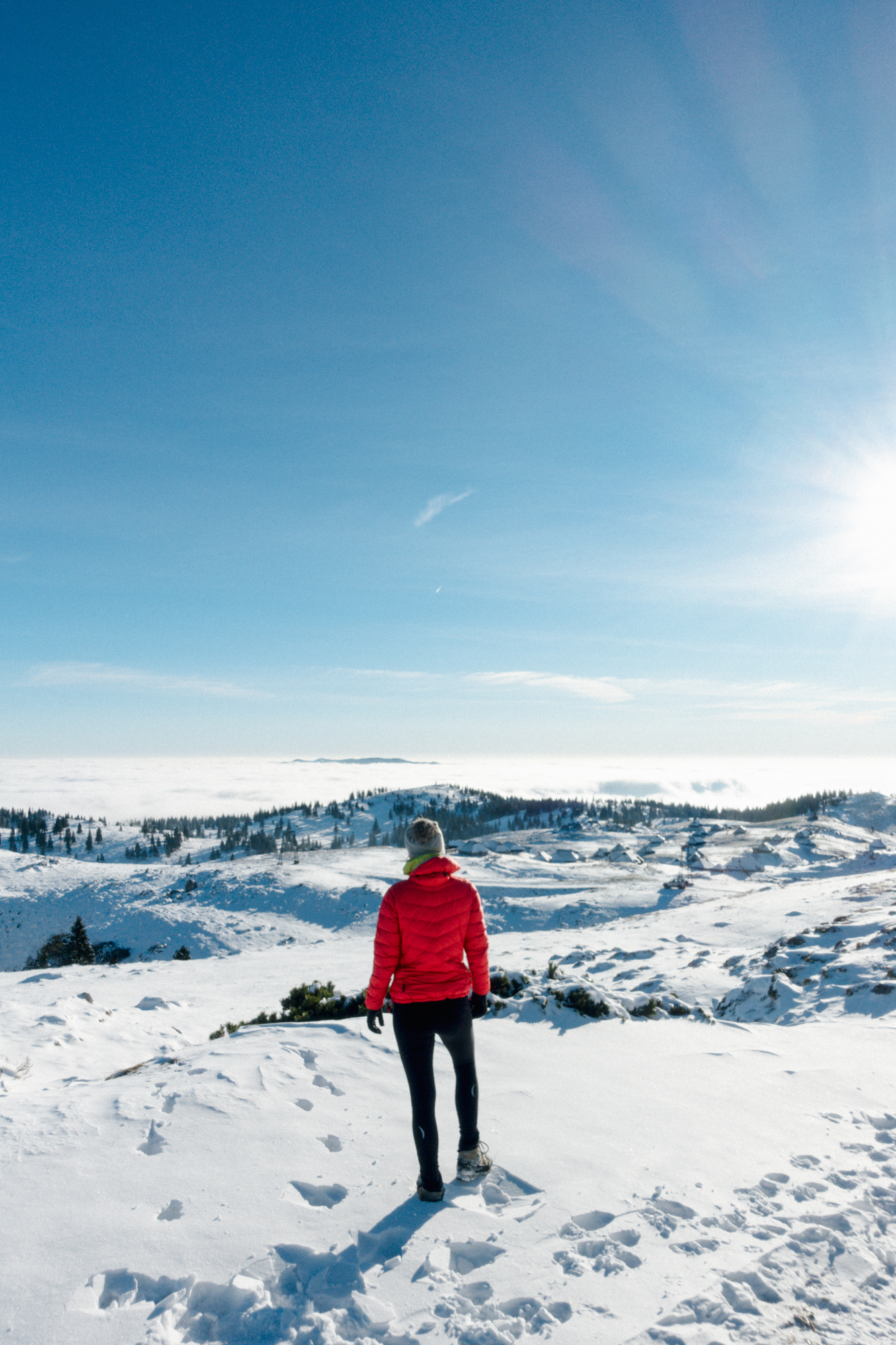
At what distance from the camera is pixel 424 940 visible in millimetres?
5379

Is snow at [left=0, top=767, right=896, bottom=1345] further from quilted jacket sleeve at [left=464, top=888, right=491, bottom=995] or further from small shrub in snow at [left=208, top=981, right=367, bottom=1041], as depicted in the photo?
small shrub in snow at [left=208, top=981, right=367, bottom=1041]

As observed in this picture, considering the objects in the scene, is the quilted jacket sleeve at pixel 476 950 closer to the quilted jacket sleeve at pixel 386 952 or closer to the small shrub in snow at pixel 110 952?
the quilted jacket sleeve at pixel 386 952

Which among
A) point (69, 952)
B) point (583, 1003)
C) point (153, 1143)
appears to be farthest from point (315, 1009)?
point (69, 952)

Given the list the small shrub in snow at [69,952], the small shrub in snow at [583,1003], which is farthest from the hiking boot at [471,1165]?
the small shrub in snow at [69,952]

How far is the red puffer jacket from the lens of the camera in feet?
17.6

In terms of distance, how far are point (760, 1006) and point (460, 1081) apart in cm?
1245

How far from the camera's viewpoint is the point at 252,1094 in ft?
22.1

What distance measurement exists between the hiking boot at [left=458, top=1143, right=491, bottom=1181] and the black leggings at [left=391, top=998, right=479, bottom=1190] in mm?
49

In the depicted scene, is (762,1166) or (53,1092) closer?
(762,1166)

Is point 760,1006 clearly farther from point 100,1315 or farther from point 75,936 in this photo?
point 75,936

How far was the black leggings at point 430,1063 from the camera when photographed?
5027 millimetres

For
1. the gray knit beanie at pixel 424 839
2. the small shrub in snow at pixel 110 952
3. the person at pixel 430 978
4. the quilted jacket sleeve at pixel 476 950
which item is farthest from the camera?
the small shrub in snow at pixel 110 952

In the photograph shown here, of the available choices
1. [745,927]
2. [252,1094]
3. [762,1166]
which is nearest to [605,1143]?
[762,1166]

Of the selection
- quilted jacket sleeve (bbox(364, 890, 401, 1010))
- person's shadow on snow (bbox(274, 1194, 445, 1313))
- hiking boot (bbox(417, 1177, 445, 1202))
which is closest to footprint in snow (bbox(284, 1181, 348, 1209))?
person's shadow on snow (bbox(274, 1194, 445, 1313))
